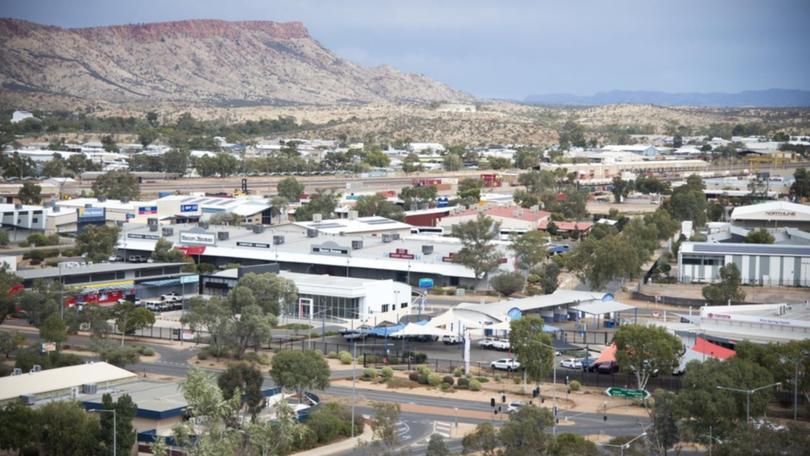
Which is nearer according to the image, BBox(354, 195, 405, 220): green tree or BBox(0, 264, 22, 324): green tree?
BBox(0, 264, 22, 324): green tree

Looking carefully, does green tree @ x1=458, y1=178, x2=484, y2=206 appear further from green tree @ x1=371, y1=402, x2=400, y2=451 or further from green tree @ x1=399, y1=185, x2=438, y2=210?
green tree @ x1=371, y1=402, x2=400, y2=451

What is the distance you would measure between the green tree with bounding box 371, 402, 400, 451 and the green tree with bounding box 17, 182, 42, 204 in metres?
62.2

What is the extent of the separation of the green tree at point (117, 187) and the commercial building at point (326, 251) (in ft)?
73.9

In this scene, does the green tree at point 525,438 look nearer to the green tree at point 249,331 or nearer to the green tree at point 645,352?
the green tree at point 645,352

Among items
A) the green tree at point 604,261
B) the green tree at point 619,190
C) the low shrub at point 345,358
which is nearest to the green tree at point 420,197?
the green tree at point 619,190

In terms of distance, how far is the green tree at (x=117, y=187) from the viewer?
8869 centimetres

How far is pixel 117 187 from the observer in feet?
294

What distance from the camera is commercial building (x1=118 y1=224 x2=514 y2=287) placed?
58438 mm

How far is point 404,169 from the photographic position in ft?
410

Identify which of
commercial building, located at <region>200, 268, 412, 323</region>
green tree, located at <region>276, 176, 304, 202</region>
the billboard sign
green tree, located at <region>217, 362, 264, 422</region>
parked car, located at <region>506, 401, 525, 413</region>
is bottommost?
parked car, located at <region>506, 401, 525, 413</region>

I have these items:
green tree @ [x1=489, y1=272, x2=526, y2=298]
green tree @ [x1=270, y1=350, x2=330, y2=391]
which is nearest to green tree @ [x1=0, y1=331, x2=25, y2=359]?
green tree @ [x1=270, y1=350, x2=330, y2=391]

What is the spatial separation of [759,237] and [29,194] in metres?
49.9

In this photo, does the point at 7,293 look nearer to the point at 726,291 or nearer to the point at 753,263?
the point at 726,291

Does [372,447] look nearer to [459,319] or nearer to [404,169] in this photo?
[459,319]
